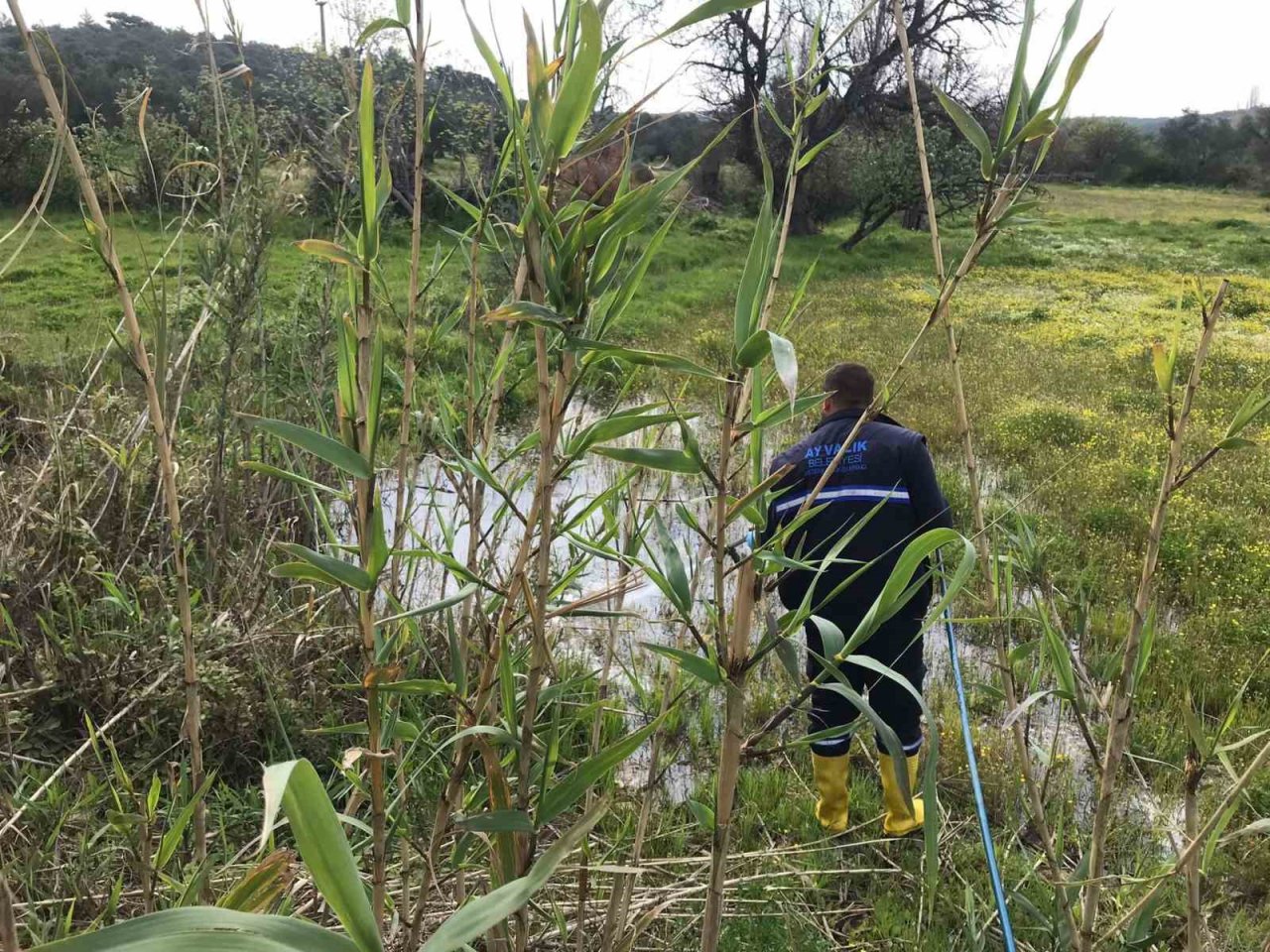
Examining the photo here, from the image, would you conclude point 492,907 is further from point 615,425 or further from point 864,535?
point 864,535

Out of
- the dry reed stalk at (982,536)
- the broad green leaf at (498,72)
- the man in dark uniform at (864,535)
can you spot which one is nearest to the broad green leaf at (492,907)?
the broad green leaf at (498,72)

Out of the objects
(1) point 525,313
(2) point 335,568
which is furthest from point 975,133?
(2) point 335,568

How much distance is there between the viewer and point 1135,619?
3.30 feet

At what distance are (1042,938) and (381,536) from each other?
2.52m

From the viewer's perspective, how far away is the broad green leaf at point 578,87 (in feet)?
2.01

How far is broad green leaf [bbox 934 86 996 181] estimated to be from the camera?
0.82m

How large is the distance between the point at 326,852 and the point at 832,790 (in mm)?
2895

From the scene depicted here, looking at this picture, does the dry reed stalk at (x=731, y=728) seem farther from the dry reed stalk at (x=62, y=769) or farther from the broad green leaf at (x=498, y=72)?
the dry reed stalk at (x=62, y=769)

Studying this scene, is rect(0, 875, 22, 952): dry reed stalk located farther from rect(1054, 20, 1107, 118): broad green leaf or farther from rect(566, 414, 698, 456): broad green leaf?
rect(1054, 20, 1107, 118): broad green leaf

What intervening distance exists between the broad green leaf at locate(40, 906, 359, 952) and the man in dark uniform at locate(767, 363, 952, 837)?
2323 millimetres

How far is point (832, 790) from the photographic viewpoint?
10.1 feet

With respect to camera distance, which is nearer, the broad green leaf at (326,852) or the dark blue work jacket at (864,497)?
the broad green leaf at (326,852)

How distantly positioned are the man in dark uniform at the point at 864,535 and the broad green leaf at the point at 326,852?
2291 mm

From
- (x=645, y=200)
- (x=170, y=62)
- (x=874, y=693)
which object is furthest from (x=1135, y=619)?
(x=170, y=62)
